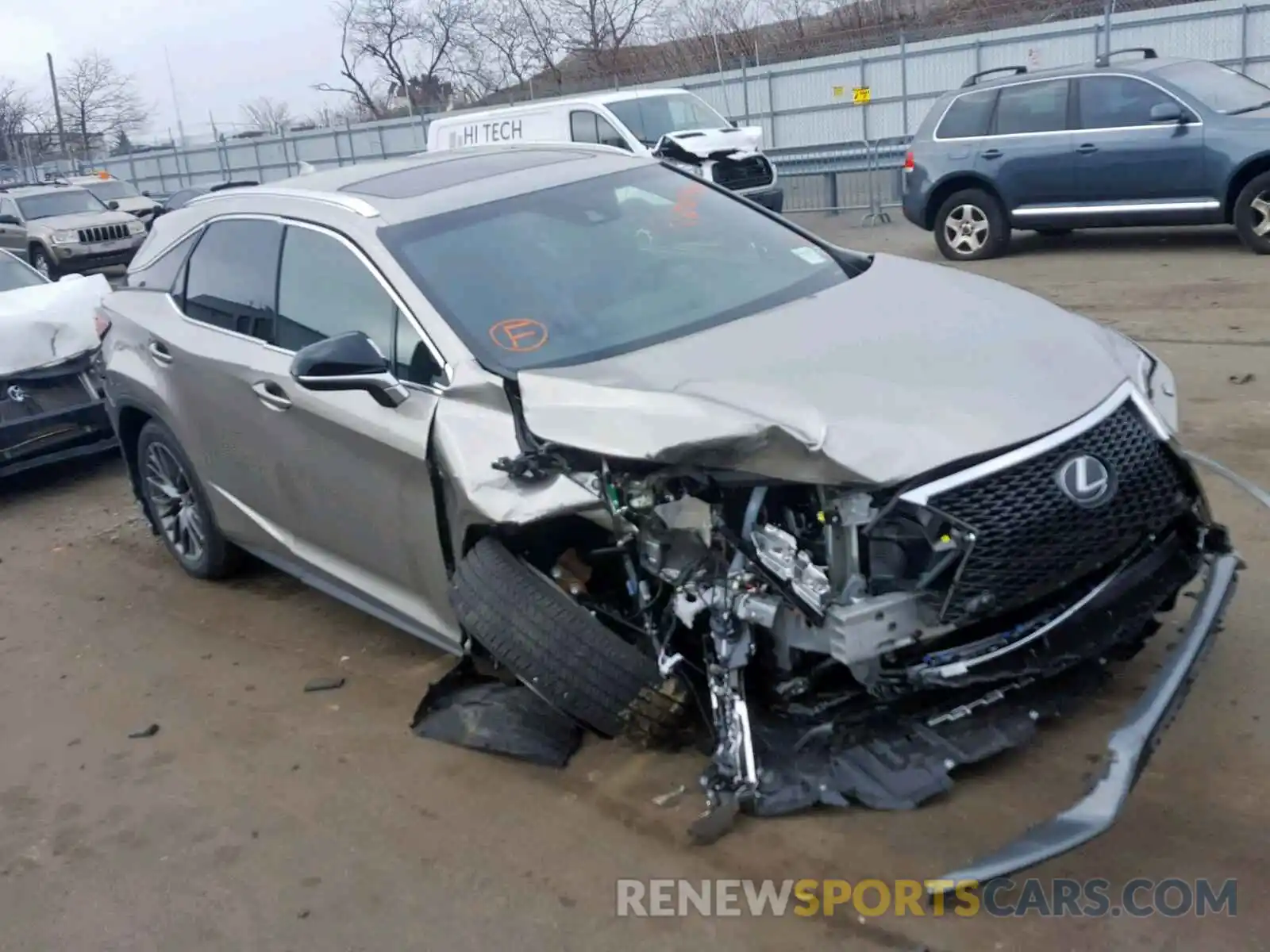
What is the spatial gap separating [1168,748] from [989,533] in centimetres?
103

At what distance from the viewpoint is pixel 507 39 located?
4672 centimetres

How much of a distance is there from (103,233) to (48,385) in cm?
1398

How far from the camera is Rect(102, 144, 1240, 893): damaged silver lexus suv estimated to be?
3.13 metres

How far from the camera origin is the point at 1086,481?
126 inches

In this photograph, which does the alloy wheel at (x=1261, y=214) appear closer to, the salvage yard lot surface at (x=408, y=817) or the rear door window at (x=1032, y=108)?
the rear door window at (x=1032, y=108)

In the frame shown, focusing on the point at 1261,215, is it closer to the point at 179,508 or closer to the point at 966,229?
the point at 966,229

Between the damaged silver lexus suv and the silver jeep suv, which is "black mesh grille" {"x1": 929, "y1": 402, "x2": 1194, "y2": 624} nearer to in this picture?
the damaged silver lexus suv

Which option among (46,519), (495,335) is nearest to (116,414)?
(46,519)

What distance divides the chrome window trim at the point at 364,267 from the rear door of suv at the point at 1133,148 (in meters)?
8.85

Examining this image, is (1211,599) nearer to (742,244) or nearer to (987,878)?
(987,878)

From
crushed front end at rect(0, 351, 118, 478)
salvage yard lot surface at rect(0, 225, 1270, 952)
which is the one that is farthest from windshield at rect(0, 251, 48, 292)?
salvage yard lot surface at rect(0, 225, 1270, 952)

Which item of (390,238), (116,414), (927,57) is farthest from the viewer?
(927,57)

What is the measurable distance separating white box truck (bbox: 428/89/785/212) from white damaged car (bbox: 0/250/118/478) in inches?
403

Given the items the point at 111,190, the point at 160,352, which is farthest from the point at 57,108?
the point at 160,352
